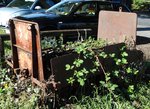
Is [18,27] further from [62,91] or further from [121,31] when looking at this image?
[121,31]

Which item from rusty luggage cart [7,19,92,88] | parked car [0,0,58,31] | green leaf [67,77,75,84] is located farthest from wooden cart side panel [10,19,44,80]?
parked car [0,0,58,31]

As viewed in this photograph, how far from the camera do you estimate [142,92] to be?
4734mm

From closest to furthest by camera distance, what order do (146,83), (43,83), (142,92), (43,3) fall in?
(43,83) → (142,92) → (146,83) → (43,3)

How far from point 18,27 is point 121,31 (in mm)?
2079

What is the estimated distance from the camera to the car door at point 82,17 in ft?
32.1

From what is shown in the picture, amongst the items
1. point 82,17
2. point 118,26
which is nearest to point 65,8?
point 82,17

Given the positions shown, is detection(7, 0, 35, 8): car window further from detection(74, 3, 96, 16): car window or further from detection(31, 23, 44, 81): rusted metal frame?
detection(31, 23, 44, 81): rusted metal frame

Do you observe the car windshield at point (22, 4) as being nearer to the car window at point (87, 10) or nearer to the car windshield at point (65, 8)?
the car windshield at point (65, 8)

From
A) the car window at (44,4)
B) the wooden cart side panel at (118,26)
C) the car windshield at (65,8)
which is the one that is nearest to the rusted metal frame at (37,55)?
the wooden cart side panel at (118,26)

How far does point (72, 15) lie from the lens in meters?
9.93

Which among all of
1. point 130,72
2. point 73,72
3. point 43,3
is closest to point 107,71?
point 130,72

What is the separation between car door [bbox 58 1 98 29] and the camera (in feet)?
32.1

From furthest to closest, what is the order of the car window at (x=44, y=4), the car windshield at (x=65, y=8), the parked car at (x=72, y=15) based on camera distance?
the car window at (x=44, y=4) → the car windshield at (x=65, y=8) → the parked car at (x=72, y=15)

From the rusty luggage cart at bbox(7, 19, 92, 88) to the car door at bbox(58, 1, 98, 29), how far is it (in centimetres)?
475
